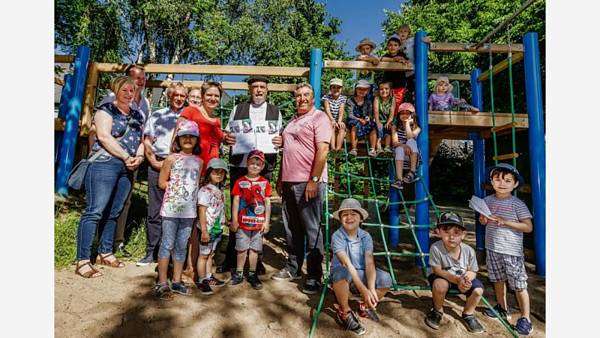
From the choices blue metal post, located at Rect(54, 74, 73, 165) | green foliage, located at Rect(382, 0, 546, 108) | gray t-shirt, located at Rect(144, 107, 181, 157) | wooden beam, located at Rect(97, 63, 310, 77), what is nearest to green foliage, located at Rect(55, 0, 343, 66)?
green foliage, located at Rect(382, 0, 546, 108)

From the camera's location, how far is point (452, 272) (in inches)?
103

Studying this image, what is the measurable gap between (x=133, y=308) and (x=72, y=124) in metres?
2.91

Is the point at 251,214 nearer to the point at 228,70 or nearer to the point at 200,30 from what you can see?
the point at 228,70

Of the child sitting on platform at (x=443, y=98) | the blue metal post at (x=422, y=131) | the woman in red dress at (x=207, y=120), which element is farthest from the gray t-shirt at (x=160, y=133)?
the child sitting on platform at (x=443, y=98)

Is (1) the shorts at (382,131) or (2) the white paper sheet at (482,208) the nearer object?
(2) the white paper sheet at (482,208)

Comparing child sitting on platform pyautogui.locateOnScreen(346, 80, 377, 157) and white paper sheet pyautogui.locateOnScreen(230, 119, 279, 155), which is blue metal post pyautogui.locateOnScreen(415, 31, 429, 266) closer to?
child sitting on platform pyautogui.locateOnScreen(346, 80, 377, 157)

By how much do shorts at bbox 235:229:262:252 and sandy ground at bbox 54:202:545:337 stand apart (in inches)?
14.4

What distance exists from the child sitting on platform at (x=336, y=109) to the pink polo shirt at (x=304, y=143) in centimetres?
152

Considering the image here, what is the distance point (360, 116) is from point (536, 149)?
2.17 metres

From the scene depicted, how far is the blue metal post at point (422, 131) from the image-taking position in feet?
12.5

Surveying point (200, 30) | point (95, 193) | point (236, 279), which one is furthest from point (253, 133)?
point (200, 30)

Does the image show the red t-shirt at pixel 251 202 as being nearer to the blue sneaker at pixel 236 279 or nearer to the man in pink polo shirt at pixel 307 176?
the man in pink polo shirt at pixel 307 176

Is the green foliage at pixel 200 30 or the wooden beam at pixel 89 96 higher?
the green foliage at pixel 200 30

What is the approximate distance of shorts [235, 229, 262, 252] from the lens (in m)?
3.06
